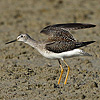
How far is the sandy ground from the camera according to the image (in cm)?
755

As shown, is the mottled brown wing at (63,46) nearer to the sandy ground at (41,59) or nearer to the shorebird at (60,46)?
the shorebird at (60,46)

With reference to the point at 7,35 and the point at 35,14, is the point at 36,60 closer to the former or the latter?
the point at 7,35

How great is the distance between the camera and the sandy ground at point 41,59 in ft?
24.8

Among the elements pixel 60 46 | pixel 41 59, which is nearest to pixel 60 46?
pixel 60 46

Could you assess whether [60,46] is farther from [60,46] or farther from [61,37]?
[61,37]

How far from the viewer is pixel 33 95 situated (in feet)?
24.1

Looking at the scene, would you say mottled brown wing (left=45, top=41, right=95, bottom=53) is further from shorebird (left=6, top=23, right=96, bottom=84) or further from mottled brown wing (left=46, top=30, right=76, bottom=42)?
mottled brown wing (left=46, top=30, right=76, bottom=42)

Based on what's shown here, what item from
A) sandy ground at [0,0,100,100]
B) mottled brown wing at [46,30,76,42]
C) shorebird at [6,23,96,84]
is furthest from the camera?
mottled brown wing at [46,30,76,42]

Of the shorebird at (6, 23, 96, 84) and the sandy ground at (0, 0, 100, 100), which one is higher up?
the shorebird at (6, 23, 96, 84)

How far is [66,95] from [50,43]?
1.59 metres

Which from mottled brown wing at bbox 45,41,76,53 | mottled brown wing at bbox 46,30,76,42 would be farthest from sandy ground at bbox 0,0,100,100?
mottled brown wing at bbox 46,30,76,42

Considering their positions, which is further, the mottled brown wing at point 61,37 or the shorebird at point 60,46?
the mottled brown wing at point 61,37

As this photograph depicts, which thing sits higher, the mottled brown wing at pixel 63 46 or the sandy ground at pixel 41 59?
the mottled brown wing at pixel 63 46

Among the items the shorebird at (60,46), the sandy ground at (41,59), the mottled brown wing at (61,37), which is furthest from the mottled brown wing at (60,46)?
the sandy ground at (41,59)
